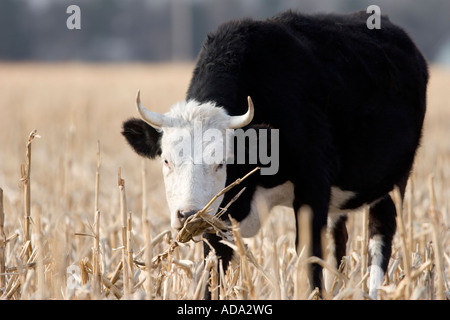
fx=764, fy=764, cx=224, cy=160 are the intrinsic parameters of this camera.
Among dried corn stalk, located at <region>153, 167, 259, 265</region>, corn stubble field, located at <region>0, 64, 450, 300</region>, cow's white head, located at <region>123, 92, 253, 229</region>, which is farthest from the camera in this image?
cow's white head, located at <region>123, 92, 253, 229</region>

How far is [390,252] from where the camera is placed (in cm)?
664

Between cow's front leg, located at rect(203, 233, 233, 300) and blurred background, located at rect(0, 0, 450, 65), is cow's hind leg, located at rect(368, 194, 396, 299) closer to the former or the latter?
cow's front leg, located at rect(203, 233, 233, 300)

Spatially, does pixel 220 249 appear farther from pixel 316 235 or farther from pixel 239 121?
pixel 239 121

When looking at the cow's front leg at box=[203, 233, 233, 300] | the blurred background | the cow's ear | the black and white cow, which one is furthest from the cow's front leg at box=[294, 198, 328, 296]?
the blurred background

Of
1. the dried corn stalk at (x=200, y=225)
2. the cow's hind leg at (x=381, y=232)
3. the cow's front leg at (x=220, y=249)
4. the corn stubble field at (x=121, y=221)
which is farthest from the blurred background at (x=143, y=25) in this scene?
the dried corn stalk at (x=200, y=225)

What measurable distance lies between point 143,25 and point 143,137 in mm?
59248

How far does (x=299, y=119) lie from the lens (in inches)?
223

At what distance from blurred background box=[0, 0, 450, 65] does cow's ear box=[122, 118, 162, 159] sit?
47.2 m

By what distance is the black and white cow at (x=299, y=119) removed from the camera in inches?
215

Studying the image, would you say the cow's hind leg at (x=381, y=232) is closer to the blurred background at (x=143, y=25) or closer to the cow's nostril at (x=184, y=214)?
the cow's nostril at (x=184, y=214)

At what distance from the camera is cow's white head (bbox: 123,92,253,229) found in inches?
200

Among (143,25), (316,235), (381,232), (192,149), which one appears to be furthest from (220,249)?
(143,25)

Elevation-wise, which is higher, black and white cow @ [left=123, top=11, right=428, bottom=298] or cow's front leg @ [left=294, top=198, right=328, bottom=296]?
black and white cow @ [left=123, top=11, right=428, bottom=298]
